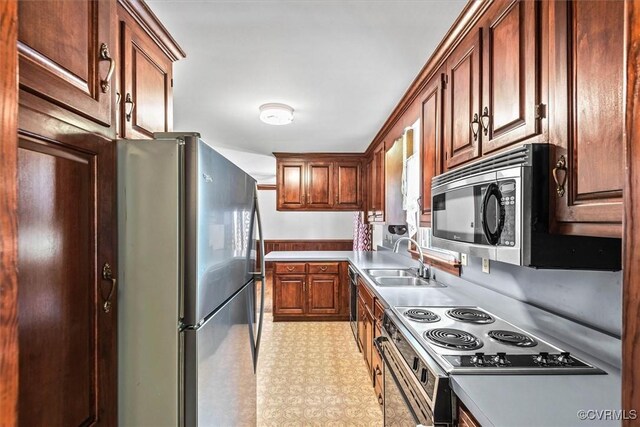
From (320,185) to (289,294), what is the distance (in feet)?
5.39

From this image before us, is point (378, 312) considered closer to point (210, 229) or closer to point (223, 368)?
point (223, 368)

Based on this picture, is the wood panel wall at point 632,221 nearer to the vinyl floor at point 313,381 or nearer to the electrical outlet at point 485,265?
the electrical outlet at point 485,265

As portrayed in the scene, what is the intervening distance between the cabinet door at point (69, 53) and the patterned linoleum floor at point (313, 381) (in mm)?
2121

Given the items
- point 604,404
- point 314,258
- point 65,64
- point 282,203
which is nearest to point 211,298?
point 65,64

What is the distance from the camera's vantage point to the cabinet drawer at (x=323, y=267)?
159 inches

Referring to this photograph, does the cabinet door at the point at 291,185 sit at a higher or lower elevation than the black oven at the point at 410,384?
higher

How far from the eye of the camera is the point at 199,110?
2734mm

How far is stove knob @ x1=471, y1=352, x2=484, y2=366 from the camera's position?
104 centimetres

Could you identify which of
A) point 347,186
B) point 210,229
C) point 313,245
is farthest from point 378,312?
point 313,245

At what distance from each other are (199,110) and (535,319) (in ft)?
9.23

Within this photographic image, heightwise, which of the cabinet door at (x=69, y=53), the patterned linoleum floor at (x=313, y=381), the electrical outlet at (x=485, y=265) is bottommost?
the patterned linoleum floor at (x=313, y=381)

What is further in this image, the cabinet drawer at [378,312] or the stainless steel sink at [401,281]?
the stainless steel sink at [401,281]

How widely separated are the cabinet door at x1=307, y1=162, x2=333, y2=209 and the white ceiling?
1443 mm

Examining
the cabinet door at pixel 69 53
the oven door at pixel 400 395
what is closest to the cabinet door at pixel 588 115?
the oven door at pixel 400 395
